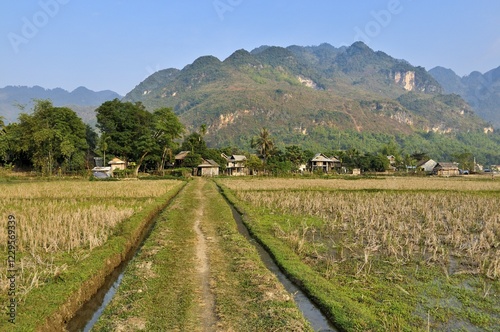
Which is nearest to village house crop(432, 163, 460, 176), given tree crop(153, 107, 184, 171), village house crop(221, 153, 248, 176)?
village house crop(221, 153, 248, 176)

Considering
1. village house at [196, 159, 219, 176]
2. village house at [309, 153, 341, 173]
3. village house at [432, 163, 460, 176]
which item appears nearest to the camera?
village house at [196, 159, 219, 176]

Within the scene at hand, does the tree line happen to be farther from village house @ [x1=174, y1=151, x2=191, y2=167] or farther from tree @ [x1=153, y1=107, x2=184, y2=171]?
village house @ [x1=174, y1=151, x2=191, y2=167]

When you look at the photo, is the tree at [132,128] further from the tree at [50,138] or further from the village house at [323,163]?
the village house at [323,163]

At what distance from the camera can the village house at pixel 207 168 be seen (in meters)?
75.5

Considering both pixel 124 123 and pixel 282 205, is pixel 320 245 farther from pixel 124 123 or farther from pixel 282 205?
pixel 124 123

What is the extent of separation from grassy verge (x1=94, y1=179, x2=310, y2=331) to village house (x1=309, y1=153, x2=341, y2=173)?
94.4m

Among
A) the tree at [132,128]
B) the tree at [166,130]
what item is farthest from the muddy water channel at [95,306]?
the tree at [166,130]

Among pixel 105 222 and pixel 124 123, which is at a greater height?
pixel 124 123

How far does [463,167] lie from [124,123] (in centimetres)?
10811

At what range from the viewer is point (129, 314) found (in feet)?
25.7

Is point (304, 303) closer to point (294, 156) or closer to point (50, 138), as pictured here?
point (50, 138)

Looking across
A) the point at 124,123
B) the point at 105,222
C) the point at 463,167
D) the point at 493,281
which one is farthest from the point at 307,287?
the point at 463,167

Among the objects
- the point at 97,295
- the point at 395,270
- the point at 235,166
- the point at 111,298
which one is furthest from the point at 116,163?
the point at 395,270

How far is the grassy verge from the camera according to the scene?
7.50 m
